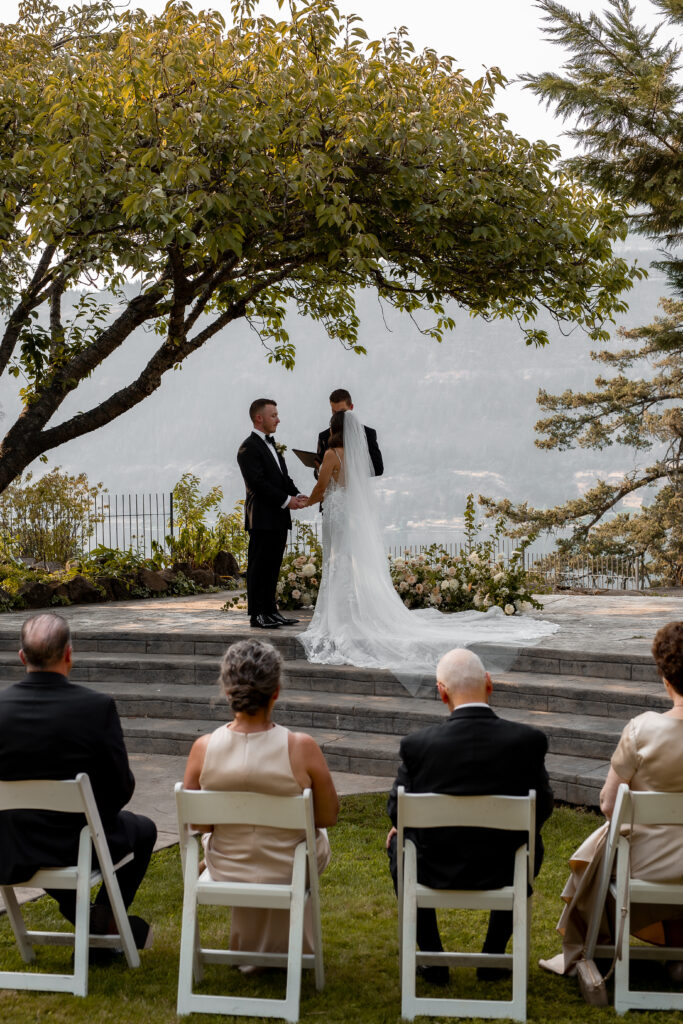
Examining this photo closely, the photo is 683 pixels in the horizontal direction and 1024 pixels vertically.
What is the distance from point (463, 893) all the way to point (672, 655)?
1.10 meters

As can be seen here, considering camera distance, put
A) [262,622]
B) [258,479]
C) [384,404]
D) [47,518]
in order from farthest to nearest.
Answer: [384,404]
[47,518]
[262,622]
[258,479]

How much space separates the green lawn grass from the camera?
139 inches

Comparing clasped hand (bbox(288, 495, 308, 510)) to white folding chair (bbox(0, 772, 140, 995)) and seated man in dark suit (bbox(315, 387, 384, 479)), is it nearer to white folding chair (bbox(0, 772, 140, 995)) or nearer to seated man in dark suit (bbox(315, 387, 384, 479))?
seated man in dark suit (bbox(315, 387, 384, 479))

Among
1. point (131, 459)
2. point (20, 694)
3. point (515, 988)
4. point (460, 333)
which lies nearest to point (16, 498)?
point (20, 694)

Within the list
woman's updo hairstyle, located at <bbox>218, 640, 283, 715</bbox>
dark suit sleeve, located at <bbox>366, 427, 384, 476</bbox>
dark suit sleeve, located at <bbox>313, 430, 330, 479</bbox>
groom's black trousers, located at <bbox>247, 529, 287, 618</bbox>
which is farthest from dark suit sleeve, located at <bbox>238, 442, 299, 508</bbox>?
woman's updo hairstyle, located at <bbox>218, 640, 283, 715</bbox>

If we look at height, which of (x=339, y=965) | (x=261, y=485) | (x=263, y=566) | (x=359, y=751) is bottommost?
(x=339, y=965)

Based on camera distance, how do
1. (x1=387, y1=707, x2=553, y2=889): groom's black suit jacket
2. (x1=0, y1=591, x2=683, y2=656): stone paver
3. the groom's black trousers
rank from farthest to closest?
the groom's black trousers, (x1=0, y1=591, x2=683, y2=656): stone paver, (x1=387, y1=707, x2=553, y2=889): groom's black suit jacket

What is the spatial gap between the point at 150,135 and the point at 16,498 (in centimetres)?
734

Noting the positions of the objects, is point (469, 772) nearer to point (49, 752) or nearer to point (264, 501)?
point (49, 752)

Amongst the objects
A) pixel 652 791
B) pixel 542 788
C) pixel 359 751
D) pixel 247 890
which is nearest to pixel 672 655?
pixel 652 791

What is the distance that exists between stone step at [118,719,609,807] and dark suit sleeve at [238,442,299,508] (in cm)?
205

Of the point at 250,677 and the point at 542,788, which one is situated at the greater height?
the point at 250,677

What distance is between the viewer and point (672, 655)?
11.9 feet

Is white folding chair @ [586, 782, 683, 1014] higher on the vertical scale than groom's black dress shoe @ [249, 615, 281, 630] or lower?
lower
